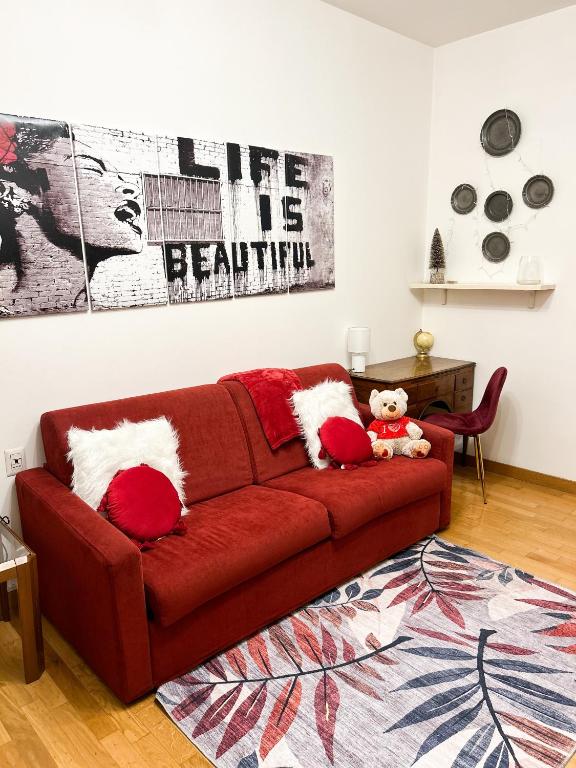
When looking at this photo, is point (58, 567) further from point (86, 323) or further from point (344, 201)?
point (344, 201)

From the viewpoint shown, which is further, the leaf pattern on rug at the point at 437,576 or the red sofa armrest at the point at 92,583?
the leaf pattern on rug at the point at 437,576

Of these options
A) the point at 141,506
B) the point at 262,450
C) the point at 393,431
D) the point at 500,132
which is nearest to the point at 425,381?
the point at 393,431

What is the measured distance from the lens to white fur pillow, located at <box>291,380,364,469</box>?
2945 mm

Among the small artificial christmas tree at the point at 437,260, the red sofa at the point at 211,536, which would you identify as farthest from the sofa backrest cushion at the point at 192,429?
the small artificial christmas tree at the point at 437,260

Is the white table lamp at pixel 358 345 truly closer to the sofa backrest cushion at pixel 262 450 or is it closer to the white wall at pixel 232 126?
the white wall at pixel 232 126

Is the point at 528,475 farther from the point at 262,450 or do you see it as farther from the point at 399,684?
the point at 399,684

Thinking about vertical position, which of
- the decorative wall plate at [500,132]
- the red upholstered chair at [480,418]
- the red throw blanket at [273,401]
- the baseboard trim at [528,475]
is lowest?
the baseboard trim at [528,475]

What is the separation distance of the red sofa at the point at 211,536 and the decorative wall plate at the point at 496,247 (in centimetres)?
141

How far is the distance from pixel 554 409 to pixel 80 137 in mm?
3123

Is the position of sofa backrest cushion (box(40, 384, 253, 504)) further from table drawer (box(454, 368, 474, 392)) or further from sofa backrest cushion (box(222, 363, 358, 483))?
table drawer (box(454, 368, 474, 392))

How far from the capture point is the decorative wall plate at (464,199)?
3.86 m

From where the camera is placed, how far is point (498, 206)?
3.73m

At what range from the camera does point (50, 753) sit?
1.76 metres

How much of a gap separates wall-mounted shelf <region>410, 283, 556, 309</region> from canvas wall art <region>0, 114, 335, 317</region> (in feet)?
3.09
